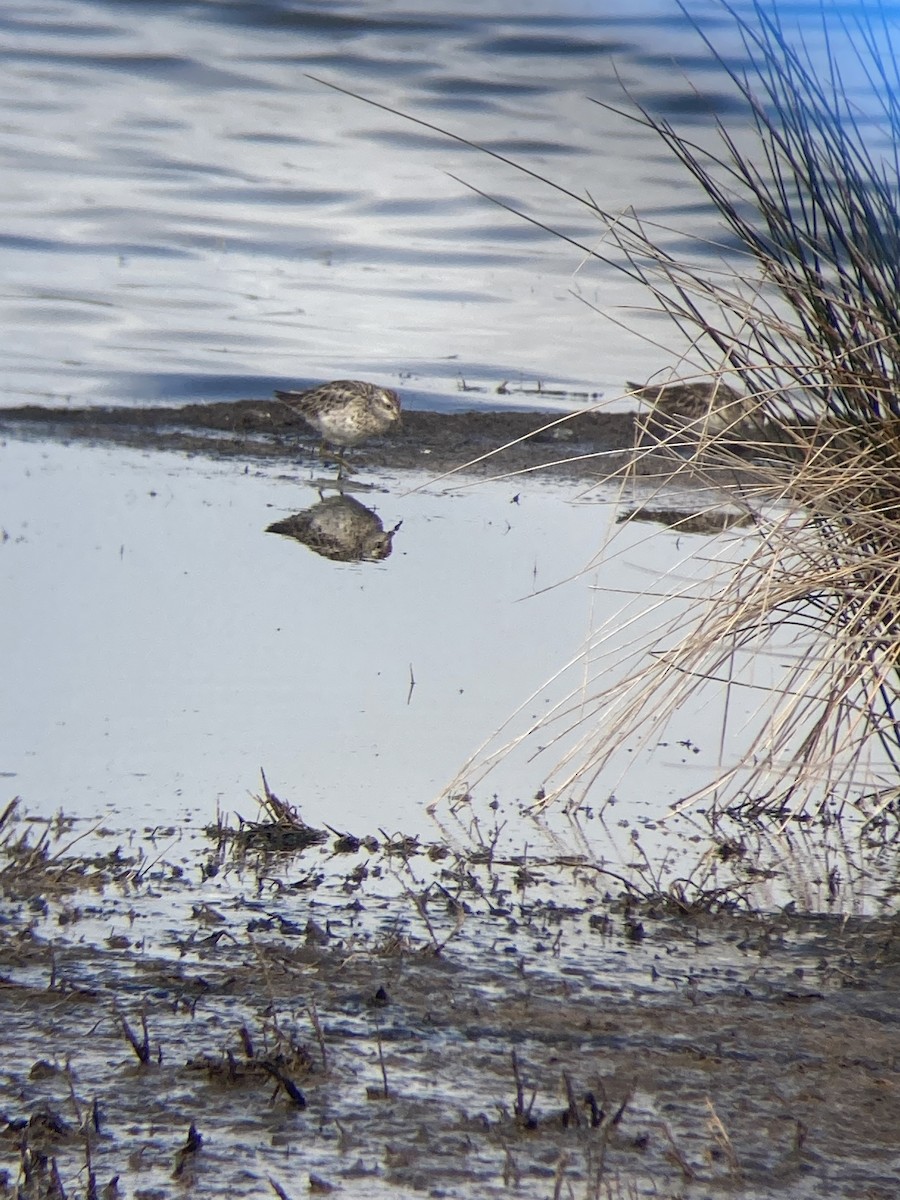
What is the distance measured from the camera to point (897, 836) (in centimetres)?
487

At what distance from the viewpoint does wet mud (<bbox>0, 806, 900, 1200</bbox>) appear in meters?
2.80

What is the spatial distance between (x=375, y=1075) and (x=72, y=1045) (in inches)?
21.9

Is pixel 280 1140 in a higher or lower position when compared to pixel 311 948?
lower

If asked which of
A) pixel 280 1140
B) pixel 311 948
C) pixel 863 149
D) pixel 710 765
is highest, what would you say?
pixel 863 149

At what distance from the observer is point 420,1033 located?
11.0 ft

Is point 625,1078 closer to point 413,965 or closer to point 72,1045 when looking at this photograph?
point 413,965

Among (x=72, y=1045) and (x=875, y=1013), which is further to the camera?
(x=875, y=1013)

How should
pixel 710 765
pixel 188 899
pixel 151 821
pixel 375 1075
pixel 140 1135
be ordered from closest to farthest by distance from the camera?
pixel 140 1135 < pixel 375 1075 < pixel 188 899 < pixel 151 821 < pixel 710 765

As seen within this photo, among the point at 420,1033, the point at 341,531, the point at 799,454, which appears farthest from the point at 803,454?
the point at 341,531

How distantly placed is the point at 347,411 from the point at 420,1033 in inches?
281

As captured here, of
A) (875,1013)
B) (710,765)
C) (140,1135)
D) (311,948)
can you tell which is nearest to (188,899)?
(311,948)

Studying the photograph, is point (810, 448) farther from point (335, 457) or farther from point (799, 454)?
point (335, 457)

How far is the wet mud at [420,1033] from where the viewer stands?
280 centimetres

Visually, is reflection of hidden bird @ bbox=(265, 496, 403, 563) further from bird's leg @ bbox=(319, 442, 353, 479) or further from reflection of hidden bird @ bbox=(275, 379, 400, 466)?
reflection of hidden bird @ bbox=(275, 379, 400, 466)
